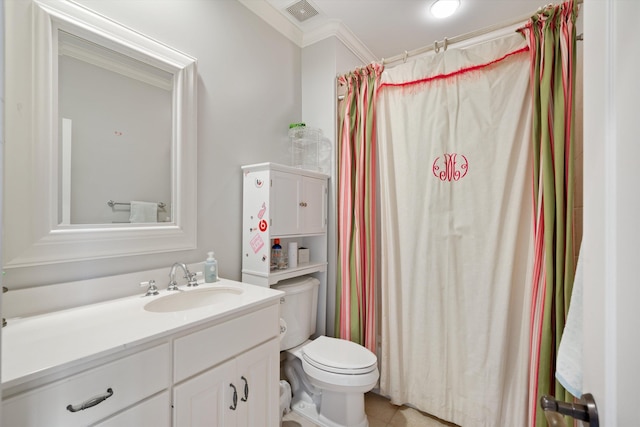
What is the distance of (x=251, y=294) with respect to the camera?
1299mm

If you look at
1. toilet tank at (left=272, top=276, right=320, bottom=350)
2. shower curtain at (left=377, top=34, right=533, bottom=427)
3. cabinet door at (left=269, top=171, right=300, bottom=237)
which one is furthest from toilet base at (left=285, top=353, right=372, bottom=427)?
cabinet door at (left=269, top=171, right=300, bottom=237)

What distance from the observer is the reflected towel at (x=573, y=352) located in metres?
0.56

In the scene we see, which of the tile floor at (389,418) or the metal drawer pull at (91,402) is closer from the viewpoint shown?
the metal drawer pull at (91,402)

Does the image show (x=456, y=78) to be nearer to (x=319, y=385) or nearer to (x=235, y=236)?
(x=235, y=236)

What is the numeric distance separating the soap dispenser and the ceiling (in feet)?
5.31

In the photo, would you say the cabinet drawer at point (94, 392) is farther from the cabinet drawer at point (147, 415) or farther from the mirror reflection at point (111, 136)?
the mirror reflection at point (111, 136)

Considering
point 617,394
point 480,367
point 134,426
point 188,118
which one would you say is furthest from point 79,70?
point 480,367

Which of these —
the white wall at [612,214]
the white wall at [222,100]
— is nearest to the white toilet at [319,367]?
the white wall at [222,100]

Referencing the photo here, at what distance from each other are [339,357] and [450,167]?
127 centimetres

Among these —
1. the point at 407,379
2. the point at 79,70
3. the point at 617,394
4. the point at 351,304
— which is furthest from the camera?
the point at 351,304

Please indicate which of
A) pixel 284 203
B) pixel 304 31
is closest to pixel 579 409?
pixel 284 203

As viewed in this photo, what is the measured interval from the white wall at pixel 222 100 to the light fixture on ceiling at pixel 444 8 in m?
1.05

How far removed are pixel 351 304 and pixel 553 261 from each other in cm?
116

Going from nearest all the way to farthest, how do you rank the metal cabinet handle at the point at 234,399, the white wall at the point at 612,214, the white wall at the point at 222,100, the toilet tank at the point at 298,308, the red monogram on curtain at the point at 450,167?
the white wall at the point at 612,214, the metal cabinet handle at the point at 234,399, the white wall at the point at 222,100, the red monogram on curtain at the point at 450,167, the toilet tank at the point at 298,308
